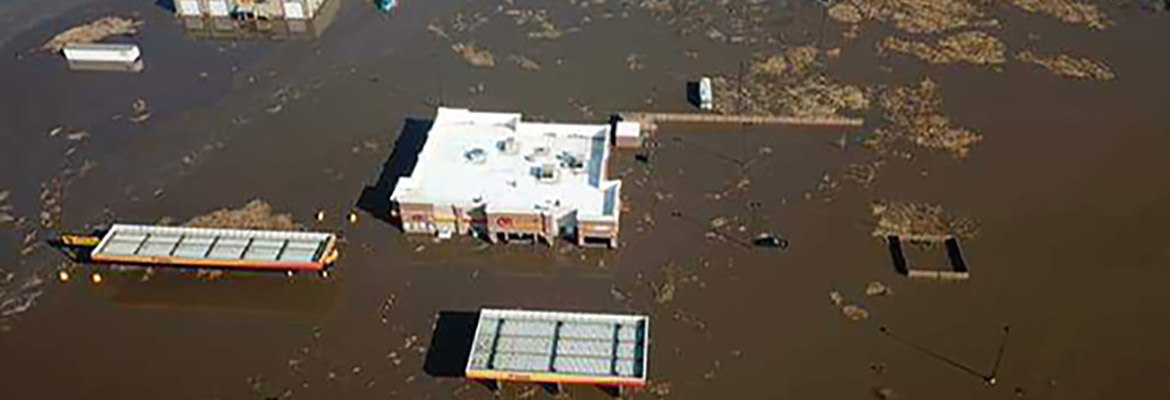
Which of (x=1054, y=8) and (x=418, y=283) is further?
(x=1054, y=8)

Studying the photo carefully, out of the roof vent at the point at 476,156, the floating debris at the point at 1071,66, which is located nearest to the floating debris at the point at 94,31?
the roof vent at the point at 476,156

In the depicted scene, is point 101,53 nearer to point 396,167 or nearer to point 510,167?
point 396,167

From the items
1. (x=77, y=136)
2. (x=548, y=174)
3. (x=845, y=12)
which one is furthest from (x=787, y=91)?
(x=77, y=136)

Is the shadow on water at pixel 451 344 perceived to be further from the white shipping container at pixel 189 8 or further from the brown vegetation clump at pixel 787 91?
the white shipping container at pixel 189 8

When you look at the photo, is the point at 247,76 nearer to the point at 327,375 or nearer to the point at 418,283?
the point at 418,283

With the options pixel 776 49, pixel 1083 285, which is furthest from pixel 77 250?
pixel 1083 285

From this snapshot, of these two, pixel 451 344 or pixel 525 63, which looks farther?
pixel 525 63
